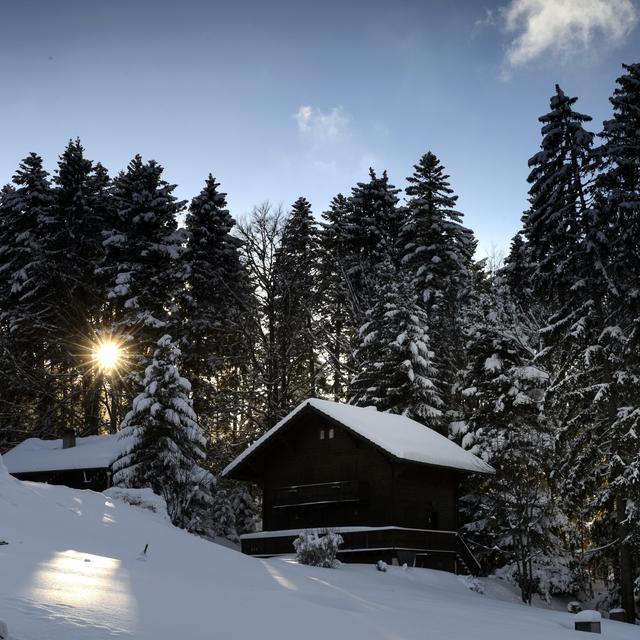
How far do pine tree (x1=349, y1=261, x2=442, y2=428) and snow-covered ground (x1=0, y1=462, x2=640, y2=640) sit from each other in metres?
16.3

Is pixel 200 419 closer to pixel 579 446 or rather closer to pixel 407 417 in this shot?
pixel 407 417

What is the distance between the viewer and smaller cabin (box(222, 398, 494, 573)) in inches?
1075

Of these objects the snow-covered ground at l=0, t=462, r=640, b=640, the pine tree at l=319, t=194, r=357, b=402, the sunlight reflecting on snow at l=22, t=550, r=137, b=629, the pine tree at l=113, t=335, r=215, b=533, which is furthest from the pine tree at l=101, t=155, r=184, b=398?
the sunlight reflecting on snow at l=22, t=550, r=137, b=629

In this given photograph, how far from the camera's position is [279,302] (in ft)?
136

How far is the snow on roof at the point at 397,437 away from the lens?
1065 inches

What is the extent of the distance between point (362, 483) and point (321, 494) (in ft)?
7.26

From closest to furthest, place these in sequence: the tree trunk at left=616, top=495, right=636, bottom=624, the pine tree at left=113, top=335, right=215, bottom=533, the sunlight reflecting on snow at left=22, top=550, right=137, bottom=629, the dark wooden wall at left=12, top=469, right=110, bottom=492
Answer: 1. the sunlight reflecting on snow at left=22, top=550, right=137, bottom=629
2. the tree trunk at left=616, top=495, right=636, bottom=624
3. the pine tree at left=113, top=335, right=215, bottom=533
4. the dark wooden wall at left=12, top=469, right=110, bottom=492

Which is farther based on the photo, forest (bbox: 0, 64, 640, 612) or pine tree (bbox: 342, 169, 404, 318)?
pine tree (bbox: 342, 169, 404, 318)

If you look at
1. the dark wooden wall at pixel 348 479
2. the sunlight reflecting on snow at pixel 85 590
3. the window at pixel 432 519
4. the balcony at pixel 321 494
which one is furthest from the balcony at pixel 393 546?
the sunlight reflecting on snow at pixel 85 590

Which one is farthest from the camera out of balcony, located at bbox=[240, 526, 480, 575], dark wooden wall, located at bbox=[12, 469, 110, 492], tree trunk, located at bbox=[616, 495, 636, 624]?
dark wooden wall, located at bbox=[12, 469, 110, 492]

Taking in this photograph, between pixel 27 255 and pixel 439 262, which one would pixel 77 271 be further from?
pixel 439 262

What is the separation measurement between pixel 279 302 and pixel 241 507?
12.0m

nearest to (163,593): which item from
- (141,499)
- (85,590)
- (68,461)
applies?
(85,590)

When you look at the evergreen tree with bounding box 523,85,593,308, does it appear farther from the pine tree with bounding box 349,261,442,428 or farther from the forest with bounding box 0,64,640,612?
the pine tree with bounding box 349,261,442,428
